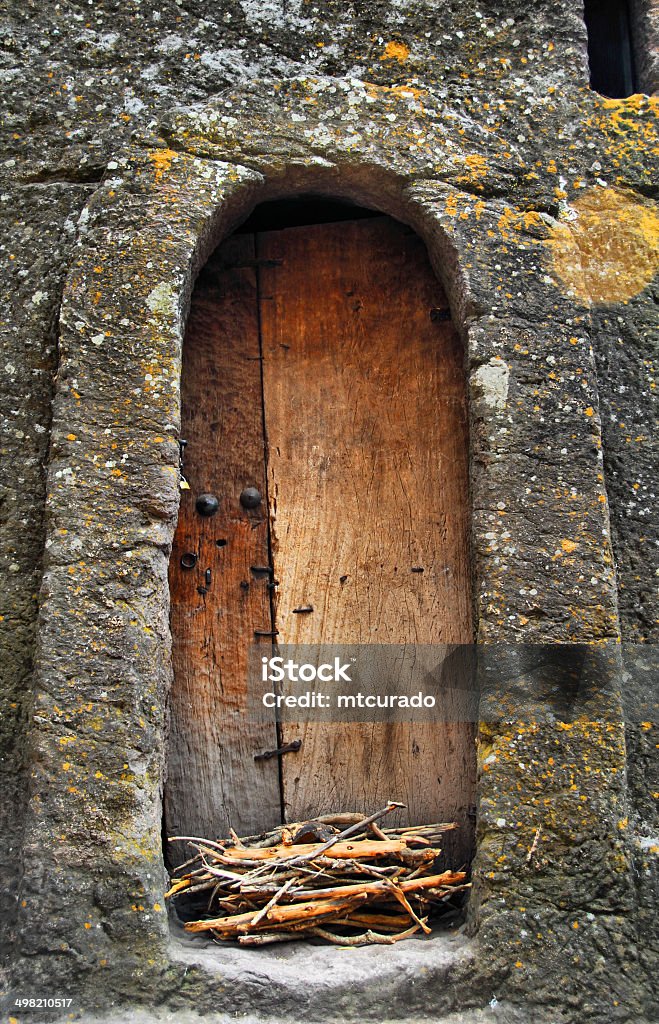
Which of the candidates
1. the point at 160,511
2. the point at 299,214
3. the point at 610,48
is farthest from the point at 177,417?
the point at 610,48

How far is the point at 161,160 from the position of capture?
2375 mm

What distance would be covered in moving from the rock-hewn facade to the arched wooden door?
9.4 inches

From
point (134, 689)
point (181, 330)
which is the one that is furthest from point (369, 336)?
point (134, 689)

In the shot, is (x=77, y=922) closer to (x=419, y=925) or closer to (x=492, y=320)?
(x=419, y=925)

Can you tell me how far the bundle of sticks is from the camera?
2078 mm

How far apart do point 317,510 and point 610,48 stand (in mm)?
1834

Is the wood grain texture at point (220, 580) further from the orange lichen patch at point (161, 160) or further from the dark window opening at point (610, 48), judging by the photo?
the dark window opening at point (610, 48)

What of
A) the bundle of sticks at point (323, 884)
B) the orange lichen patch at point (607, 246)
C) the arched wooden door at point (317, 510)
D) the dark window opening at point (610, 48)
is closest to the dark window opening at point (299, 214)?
the arched wooden door at point (317, 510)

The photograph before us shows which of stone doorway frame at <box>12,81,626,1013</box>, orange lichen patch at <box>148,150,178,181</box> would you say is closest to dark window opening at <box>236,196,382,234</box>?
stone doorway frame at <box>12,81,626,1013</box>

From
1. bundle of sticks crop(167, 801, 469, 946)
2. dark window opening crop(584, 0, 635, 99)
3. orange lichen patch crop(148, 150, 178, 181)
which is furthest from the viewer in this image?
dark window opening crop(584, 0, 635, 99)

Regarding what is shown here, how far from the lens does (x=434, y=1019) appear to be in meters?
1.93

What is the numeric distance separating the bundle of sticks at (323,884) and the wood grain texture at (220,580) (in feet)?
0.48

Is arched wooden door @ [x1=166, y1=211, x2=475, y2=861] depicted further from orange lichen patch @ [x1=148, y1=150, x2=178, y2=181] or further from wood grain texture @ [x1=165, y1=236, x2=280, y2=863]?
orange lichen patch @ [x1=148, y1=150, x2=178, y2=181]

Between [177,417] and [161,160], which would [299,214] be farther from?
[177,417]
